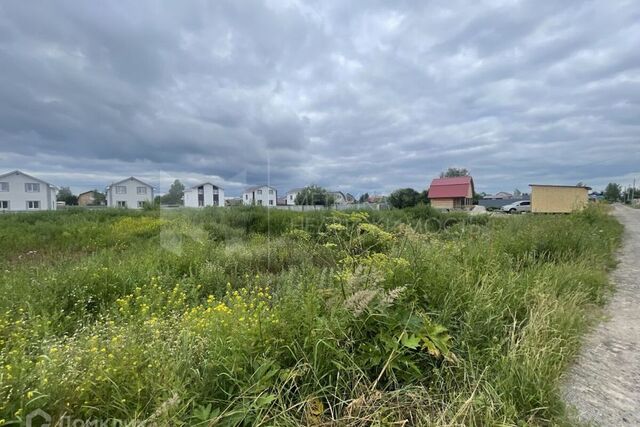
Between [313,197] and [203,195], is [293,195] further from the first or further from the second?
[203,195]

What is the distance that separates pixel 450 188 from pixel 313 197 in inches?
1311

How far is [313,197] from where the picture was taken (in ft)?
57.2

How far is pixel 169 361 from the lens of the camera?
74.7 inches

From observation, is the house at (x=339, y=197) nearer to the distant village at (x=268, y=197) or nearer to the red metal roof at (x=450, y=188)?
the distant village at (x=268, y=197)

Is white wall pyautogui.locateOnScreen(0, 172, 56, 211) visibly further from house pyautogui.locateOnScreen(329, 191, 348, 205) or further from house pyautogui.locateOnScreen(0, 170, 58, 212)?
house pyautogui.locateOnScreen(329, 191, 348, 205)

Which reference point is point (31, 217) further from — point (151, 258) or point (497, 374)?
point (497, 374)

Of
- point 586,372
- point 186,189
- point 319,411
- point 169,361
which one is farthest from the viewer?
point 186,189

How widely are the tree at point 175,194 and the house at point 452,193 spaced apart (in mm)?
39230

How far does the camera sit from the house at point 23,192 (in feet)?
145

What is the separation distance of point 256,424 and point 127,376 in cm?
84

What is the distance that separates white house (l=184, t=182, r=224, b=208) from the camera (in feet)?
26.1

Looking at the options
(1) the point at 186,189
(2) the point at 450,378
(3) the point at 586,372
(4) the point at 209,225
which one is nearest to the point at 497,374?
(2) the point at 450,378

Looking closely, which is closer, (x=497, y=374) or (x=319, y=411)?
(x=319, y=411)

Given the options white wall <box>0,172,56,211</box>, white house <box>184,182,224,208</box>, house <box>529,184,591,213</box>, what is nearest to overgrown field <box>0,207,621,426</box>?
white house <box>184,182,224,208</box>
